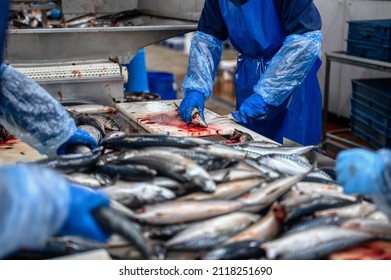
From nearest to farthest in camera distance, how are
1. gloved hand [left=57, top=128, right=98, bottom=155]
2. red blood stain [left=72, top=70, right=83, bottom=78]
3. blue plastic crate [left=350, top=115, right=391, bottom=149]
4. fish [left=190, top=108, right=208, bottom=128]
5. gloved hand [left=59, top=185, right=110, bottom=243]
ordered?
gloved hand [left=59, top=185, right=110, bottom=243]
gloved hand [left=57, top=128, right=98, bottom=155]
fish [left=190, top=108, right=208, bottom=128]
red blood stain [left=72, top=70, right=83, bottom=78]
blue plastic crate [left=350, top=115, right=391, bottom=149]

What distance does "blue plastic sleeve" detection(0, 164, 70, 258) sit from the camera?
1434 mm

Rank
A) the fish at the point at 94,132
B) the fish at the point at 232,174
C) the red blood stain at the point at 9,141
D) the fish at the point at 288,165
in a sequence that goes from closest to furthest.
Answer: the fish at the point at 232,174
the fish at the point at 288,165
the fish at the point at 94,132
the red blood stain at the point at 9,141

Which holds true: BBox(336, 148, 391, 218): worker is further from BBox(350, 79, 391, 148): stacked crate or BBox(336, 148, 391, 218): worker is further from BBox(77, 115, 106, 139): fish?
BBox(350, 79, 391, 148): stacked crate

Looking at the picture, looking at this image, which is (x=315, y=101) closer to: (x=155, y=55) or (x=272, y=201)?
(x=272, y=201)

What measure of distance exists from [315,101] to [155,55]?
10091mm

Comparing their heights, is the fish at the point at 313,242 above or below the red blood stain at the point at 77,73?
below

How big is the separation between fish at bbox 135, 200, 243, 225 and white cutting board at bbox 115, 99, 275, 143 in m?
1.42

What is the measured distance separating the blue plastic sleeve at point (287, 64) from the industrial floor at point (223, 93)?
25.2 inches

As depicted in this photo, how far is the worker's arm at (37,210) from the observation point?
4.71 feet

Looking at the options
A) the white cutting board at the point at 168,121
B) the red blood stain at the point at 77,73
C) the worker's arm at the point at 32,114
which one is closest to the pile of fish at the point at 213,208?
the worker's arm at the point at 32,114

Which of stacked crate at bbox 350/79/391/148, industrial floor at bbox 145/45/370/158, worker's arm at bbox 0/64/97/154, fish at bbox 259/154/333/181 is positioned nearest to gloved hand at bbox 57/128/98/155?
worker's arm at bbox 0/64/97/154

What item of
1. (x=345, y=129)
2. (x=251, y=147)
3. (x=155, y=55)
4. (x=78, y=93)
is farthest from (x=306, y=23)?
(x=155, y=55)

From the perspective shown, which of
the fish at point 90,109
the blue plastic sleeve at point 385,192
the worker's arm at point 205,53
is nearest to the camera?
the blue plastic sleeve at point 385,192

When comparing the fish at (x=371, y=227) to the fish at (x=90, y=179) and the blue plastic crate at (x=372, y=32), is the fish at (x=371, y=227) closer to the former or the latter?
the fish at (x=90, y=179)
